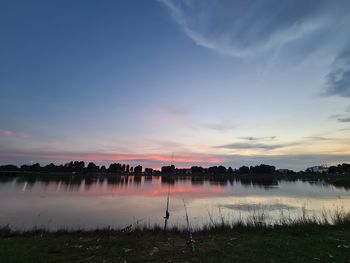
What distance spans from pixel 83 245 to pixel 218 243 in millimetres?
5736

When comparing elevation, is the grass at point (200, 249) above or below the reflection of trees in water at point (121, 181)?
below

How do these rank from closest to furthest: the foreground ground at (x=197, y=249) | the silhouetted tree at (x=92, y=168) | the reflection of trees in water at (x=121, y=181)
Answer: the foreground ground at (x=197, y=249) < the reflection of trees in water at (x=121, y=181) < the silhouetted tree at (x=92, y=168)

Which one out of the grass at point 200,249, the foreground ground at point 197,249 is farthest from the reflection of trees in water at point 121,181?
the foreground ground at point 197,249

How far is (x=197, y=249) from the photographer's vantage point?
30.2 ft

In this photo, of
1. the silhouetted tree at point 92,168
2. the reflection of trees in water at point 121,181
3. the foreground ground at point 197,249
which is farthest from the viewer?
the silhouetted tree at point 92,168

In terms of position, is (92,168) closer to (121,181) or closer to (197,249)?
(121,181)

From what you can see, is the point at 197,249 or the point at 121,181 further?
the point at 121,181

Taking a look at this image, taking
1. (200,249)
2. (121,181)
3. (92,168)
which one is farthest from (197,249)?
(92,168)

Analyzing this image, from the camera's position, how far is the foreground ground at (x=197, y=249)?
26.3 ft

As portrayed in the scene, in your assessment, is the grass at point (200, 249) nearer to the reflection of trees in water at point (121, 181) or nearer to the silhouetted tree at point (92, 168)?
the reflection of trees in water at point (121, 181)

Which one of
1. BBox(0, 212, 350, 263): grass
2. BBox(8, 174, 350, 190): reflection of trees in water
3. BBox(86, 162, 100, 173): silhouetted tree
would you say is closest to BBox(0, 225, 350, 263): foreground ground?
BBox(0, 212, 350, 263): grass

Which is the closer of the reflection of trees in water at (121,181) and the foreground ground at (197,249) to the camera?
the foreground ground at (197,249)

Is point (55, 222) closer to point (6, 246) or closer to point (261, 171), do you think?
point (6, 246)

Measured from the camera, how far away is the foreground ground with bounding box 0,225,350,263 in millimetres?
8016
